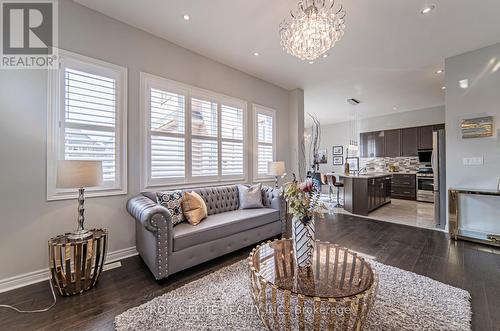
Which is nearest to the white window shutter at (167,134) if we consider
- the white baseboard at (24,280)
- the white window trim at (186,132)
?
the white window trim at (186,132)

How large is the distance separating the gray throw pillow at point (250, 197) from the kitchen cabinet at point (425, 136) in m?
6.66

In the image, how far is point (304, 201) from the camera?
171 cm

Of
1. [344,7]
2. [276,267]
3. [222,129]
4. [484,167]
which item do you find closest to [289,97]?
[222,129]

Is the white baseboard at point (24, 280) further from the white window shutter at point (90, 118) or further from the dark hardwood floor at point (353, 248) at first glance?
the white window shutter at point (90, 118)

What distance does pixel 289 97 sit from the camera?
5.47 m

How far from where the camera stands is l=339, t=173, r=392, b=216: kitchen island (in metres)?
5.07

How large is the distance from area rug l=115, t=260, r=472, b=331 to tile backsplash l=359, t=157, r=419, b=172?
649cm

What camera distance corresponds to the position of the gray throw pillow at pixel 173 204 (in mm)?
2639

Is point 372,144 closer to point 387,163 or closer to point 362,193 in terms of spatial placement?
point 387,163

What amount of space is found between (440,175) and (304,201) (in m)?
4.07

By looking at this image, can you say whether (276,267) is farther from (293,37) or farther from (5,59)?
(5,59)

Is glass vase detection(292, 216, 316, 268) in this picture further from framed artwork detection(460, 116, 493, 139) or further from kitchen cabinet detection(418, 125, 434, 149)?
kitchen cabinet detection(418, 125, 434, 149)

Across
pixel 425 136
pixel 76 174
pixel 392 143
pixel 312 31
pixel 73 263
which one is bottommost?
pixel 73 263

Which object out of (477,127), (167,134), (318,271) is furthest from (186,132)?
(477,127)
